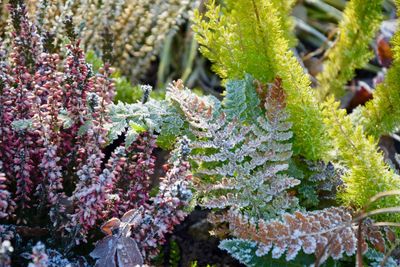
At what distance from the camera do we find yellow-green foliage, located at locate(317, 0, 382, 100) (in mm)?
2057

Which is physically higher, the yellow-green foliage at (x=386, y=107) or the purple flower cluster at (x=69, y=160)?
the yellow-green foliage at (x=386, y=107)

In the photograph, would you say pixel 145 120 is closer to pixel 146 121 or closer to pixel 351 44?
pixel 146 121

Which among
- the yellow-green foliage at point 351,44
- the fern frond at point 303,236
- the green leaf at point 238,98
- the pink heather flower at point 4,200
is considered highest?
the yellow-green foliage at point 351,44

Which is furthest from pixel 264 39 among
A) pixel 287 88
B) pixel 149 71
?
pixel 149 71

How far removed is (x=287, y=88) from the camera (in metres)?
1.76

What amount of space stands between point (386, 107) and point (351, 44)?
0.36m

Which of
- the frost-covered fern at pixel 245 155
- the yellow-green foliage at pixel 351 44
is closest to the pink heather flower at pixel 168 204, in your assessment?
the frost-covered fern at pixel 245 155

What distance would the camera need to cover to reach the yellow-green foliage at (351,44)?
2.06m

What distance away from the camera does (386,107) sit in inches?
74.6

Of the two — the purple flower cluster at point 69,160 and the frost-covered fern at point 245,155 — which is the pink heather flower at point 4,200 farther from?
the frost-covered fern at point 245,155

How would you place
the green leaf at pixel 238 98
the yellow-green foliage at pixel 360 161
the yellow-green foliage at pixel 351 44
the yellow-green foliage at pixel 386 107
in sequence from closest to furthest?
the yellow-green foliage at pixel 360 161 → the green leaf at pixel 238 98 → the yellow-green foliage at pixel 386 107 → the yellow-green foliage at pixel 351 44

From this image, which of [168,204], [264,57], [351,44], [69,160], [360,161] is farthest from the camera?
[351,44]

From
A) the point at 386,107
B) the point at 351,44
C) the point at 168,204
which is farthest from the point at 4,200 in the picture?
the point at 351,44

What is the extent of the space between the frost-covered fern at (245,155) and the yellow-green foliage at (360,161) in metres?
0.14
